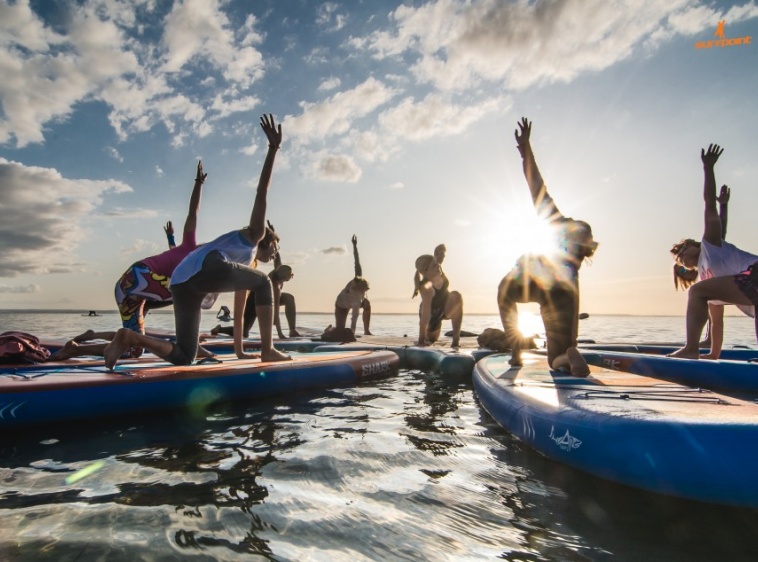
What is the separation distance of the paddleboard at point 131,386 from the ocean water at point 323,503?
7.2 inches

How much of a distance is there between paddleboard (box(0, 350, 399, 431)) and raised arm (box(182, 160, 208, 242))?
1.71 m

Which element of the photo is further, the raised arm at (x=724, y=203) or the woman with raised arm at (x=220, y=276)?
the raised arm at (x=724, y=203)

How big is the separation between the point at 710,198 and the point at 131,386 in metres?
6.38

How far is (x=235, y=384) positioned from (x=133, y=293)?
2.09 meters

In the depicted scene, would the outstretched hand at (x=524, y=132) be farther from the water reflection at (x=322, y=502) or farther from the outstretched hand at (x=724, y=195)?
the outstretched hand at (x=724, y=195)

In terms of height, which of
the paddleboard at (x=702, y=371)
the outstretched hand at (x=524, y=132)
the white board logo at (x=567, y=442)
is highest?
the outstretched hand at (x=524, y=132)

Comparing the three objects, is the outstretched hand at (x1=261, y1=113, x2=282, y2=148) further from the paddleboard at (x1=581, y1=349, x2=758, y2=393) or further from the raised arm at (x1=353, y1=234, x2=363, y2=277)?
the raised arm at (x1=353, y1=234, x2=363, y2=277)

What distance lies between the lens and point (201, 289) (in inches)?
183

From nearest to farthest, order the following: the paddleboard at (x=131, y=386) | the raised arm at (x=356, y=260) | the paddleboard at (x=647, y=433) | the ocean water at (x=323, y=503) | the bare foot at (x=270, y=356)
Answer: the ocean water at (x=323, y=503) < the paddleboard at (x=647, y=433) < the paddleboard at (x=131, y=386) < the bare foot at (x=270, y=356) < the raised arm at (x=356, y=260)

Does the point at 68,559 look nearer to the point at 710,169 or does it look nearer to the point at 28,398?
the point at 28,398

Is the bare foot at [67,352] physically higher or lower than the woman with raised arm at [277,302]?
lower

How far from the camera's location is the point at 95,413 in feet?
11.9

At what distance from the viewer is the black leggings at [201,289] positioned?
4.55 m

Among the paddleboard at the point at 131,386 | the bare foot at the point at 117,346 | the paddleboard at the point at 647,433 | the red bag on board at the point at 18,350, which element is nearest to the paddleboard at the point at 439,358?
the paddleboard at the point at 131,386
